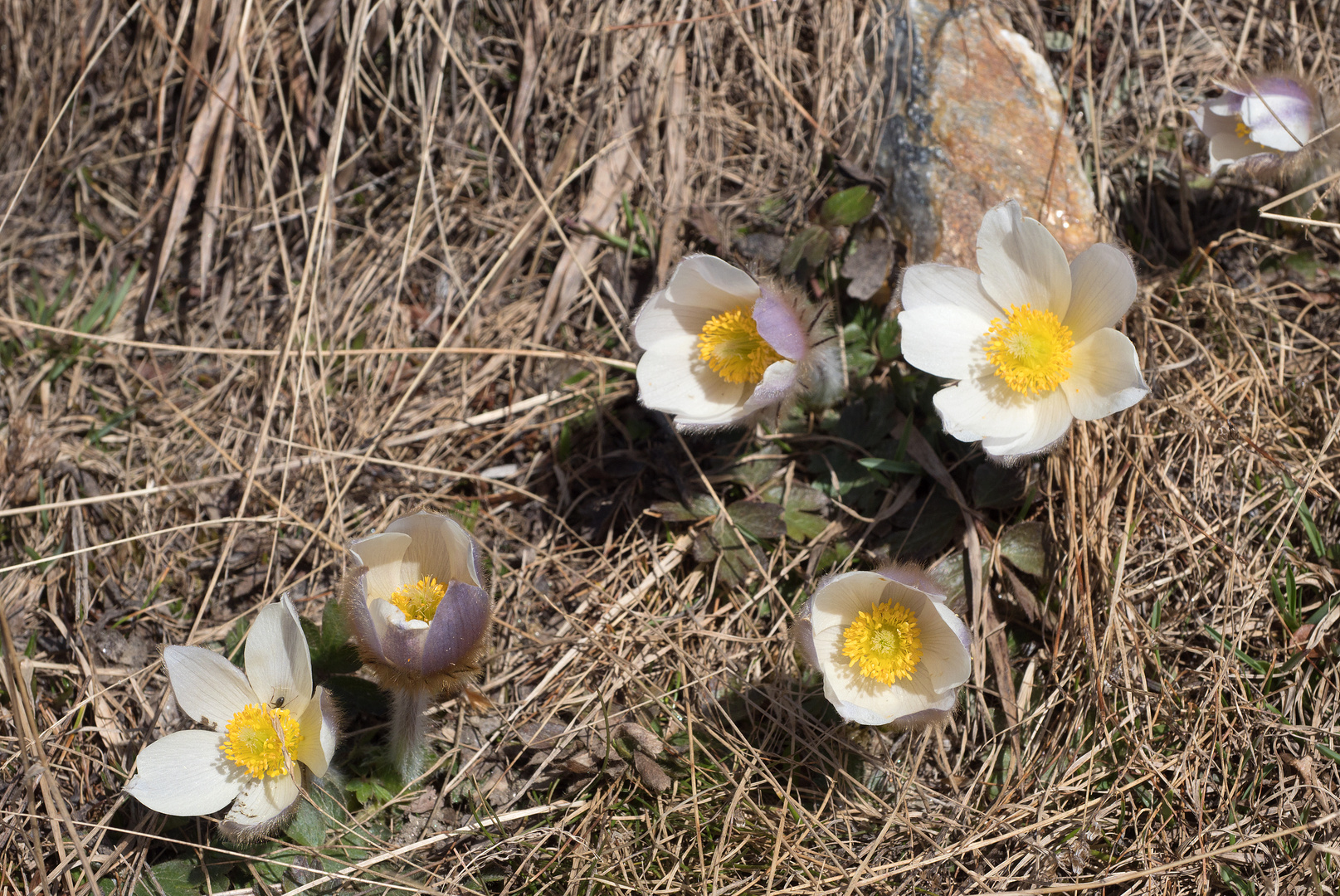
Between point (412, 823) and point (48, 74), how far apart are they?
2.52 meters

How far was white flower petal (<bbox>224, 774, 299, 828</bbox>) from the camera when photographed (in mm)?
1729

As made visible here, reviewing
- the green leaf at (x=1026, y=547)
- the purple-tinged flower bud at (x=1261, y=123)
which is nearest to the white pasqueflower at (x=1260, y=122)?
the purple-tinged flower bud at (x=1261, y=123)

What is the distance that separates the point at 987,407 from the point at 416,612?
1308 mm

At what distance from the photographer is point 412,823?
1.89 m

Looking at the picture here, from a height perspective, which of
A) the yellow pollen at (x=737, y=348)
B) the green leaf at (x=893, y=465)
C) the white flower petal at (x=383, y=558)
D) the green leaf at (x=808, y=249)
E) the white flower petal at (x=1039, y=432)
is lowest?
the green leaf at (x=893, y=465)

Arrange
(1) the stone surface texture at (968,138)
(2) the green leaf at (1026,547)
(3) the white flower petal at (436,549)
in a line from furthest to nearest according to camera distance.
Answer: (1) the stone surface texture at (968,138)
(2) the green leaf at (1026,547)
(3) the white flower petal at (436,549)

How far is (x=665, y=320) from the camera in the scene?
2.08 metres

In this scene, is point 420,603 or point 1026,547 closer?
point 420,603

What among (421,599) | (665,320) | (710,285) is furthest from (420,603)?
(710,285)

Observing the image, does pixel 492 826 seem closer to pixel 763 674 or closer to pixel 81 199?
pixel 763 674

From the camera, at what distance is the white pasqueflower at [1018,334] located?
1.81 meters

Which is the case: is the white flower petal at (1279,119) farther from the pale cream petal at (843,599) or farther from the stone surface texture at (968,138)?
the pale cream petal at (843,599)

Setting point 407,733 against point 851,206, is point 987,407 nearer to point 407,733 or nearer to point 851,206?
point 851,206

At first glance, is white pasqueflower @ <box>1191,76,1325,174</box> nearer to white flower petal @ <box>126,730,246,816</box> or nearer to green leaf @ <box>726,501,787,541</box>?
green leaf @ <box>726,501,787,541</box>
